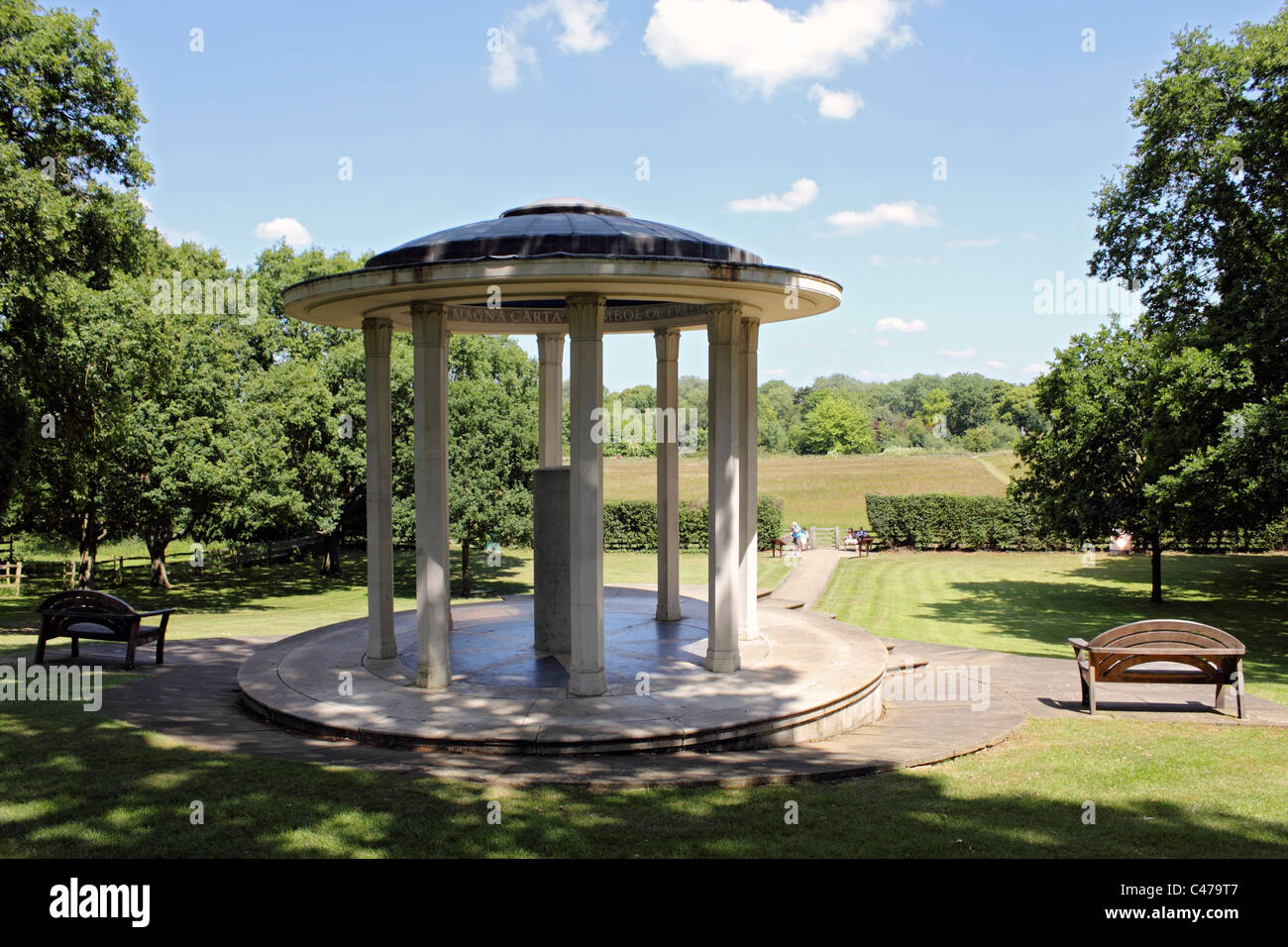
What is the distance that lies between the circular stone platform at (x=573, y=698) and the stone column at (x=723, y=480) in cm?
56

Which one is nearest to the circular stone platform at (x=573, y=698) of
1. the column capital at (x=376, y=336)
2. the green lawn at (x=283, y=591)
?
the column capital at (x=376, y=336)

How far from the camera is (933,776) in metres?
8.27

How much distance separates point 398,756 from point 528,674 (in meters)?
3.50

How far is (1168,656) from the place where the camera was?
1145 centimetres

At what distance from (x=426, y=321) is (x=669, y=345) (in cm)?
584

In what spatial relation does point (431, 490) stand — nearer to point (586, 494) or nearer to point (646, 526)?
point (586, 494)

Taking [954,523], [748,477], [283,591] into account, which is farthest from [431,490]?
[954,523]

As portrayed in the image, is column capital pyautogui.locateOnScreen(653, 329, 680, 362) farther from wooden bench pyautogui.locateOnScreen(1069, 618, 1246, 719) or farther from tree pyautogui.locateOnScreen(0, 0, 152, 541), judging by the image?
tree pyautogui.locateOnScreen(0, 0, 152, 541)

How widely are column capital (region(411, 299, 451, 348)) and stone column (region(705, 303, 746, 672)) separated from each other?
362cm

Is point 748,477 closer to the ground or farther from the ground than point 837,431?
closer to the ground

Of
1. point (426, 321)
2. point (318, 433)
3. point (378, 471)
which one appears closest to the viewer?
point (426, 321)

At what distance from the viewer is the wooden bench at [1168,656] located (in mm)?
11438
